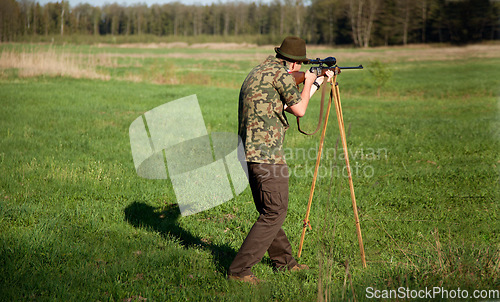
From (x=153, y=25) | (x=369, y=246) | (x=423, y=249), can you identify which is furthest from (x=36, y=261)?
(x=153, y=25)

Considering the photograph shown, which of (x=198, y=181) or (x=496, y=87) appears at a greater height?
(x=496, y=87)

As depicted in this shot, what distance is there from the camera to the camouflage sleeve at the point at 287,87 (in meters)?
4.20

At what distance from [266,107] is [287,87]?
1.00 ft

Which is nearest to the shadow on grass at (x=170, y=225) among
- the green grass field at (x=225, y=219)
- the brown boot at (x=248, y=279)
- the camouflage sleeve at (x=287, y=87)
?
the green grass field at (x=225, y=219)

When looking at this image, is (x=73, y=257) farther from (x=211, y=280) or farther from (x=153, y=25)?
(x=153, y=25)

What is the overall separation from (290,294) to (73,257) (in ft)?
8.57

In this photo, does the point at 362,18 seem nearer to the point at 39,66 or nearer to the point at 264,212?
the point at 39,66

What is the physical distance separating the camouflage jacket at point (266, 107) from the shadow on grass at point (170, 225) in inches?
60.4

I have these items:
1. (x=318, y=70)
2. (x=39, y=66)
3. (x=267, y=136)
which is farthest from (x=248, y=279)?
(x=39, y=66)

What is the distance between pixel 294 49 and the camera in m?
4.24

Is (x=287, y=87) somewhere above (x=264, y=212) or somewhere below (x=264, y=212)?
above

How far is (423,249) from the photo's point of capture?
5.27m

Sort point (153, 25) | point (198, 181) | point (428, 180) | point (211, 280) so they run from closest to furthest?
point (211, 280) → point (198, 181) → point (428, 180) → point (153, 25)

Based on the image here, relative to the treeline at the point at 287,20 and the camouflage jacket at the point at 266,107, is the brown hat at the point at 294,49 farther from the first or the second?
the treeline at the point at 287,20
